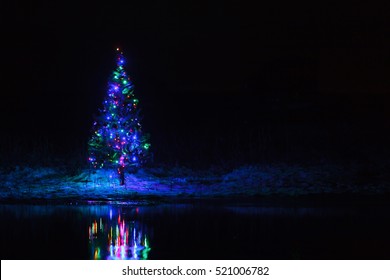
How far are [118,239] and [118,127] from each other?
11.0 m

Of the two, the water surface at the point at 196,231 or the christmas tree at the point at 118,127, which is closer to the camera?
the water surface at the point at 196,231

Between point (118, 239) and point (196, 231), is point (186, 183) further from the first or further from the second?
point (118, 239)

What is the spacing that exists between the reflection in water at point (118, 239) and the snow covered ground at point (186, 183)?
445 cm

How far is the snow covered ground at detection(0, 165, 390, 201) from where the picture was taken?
19.1 metres

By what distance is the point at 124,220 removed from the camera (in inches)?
553

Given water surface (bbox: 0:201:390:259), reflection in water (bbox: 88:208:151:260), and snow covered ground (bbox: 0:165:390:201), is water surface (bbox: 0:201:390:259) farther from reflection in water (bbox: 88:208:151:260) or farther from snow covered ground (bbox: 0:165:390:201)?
snow covered ground (bbox: 0:165:390:201)

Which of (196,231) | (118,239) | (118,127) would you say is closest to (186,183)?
(118,127)

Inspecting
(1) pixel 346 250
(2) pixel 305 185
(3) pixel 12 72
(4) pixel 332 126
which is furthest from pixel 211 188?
(3) pixel 12 72

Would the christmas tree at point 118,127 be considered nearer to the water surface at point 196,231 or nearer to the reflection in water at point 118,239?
the water surface at point 196,231

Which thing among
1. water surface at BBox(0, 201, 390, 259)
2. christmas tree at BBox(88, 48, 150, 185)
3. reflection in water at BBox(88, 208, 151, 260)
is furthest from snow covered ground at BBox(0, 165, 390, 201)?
reflection in water at BBox(88, 208, 151, 260)

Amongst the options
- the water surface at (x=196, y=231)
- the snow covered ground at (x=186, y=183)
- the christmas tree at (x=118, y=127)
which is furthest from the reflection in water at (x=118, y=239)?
the christmas tree at (x=118, y=127)

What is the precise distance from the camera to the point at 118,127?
22.3 m

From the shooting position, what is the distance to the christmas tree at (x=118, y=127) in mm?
22203

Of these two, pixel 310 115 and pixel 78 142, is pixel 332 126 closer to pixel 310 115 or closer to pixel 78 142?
pixel 310 115
